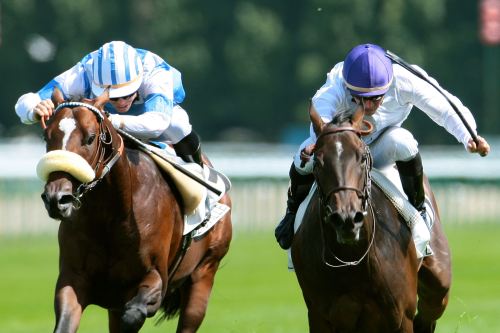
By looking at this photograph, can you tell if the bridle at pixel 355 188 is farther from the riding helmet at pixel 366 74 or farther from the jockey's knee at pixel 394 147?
the jockey's knee at pixel 394 147

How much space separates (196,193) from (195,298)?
36.4 inches

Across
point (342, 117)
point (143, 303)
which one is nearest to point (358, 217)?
point (342, 117)

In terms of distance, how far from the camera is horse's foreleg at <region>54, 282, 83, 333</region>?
7727 millimetres

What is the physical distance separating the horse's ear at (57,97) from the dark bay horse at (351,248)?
149 cm

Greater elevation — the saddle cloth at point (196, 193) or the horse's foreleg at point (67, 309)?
the saddle cloth at point (196, 193)

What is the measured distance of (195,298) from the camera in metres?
9.45

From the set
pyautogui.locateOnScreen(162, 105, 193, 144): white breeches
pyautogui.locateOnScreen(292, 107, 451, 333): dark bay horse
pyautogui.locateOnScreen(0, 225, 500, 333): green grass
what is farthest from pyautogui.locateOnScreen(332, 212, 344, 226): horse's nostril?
pyautogui.locateOnScreen(0, 225, 500, 333): green grass

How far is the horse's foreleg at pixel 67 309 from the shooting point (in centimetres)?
773

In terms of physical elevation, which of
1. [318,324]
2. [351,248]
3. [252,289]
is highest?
[351,248]

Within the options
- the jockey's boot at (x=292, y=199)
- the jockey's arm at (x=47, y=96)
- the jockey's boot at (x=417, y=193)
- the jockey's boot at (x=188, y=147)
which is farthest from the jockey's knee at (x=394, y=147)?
the jockey's arm at (x=47, y=96)

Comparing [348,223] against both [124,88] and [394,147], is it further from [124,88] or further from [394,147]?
[124,88]

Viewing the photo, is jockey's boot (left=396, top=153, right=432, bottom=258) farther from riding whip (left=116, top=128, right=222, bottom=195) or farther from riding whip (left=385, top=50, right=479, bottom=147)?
riding whip (left=116, top=128, right=222, bottom=195)

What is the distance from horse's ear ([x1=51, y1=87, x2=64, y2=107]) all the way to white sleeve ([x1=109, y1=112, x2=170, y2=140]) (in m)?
0.38

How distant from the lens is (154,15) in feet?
158
